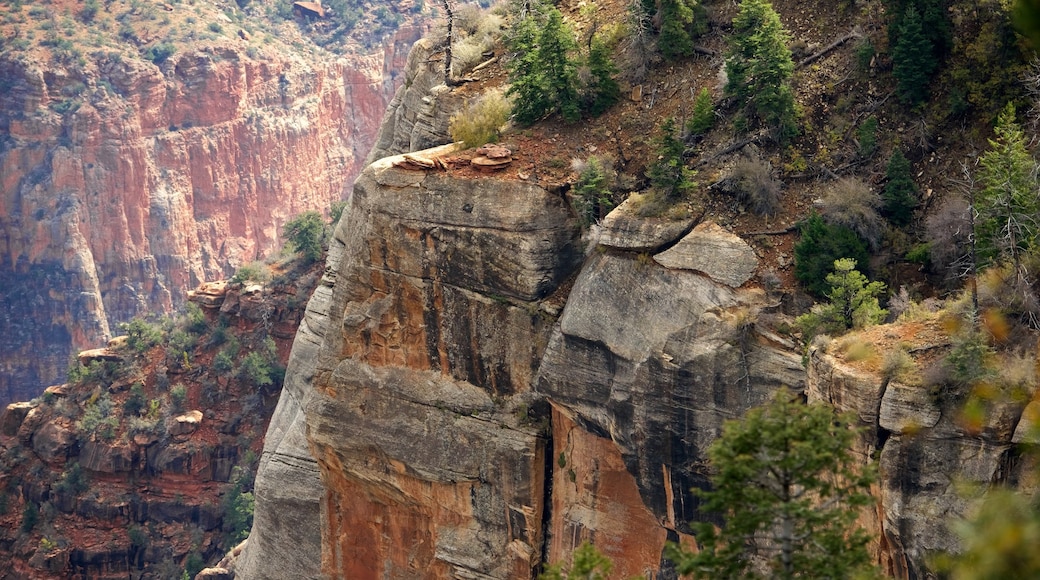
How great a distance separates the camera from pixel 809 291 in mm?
30203

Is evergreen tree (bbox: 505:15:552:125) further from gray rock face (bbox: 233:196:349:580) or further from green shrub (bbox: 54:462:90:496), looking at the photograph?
green shrub (bbox: 54:462:90:496)

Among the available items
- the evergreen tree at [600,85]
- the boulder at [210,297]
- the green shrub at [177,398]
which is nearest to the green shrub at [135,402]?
the green shrub at [177,398]

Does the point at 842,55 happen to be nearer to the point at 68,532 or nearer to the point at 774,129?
the point at 774,129

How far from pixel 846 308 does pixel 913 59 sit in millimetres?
7663

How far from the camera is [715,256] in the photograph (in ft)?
101

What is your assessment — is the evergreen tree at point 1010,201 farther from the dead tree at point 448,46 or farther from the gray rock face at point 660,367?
the dead tree at point 448,46

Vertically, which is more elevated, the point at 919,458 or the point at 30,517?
the point at 919,458

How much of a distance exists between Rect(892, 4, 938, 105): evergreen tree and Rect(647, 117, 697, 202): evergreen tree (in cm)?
589

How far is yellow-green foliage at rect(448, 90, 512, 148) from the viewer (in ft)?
121

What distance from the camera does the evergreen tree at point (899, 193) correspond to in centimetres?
3105

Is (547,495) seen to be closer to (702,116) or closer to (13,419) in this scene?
(702,116)

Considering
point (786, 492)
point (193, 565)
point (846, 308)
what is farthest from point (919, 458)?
point (193, 565)

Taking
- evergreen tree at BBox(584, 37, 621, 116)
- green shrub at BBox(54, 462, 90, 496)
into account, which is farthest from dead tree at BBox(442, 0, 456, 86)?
green shrub at BBox(54, 462, 90, 496)

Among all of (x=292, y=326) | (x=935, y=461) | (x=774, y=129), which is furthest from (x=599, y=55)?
(x=292, y=326)
